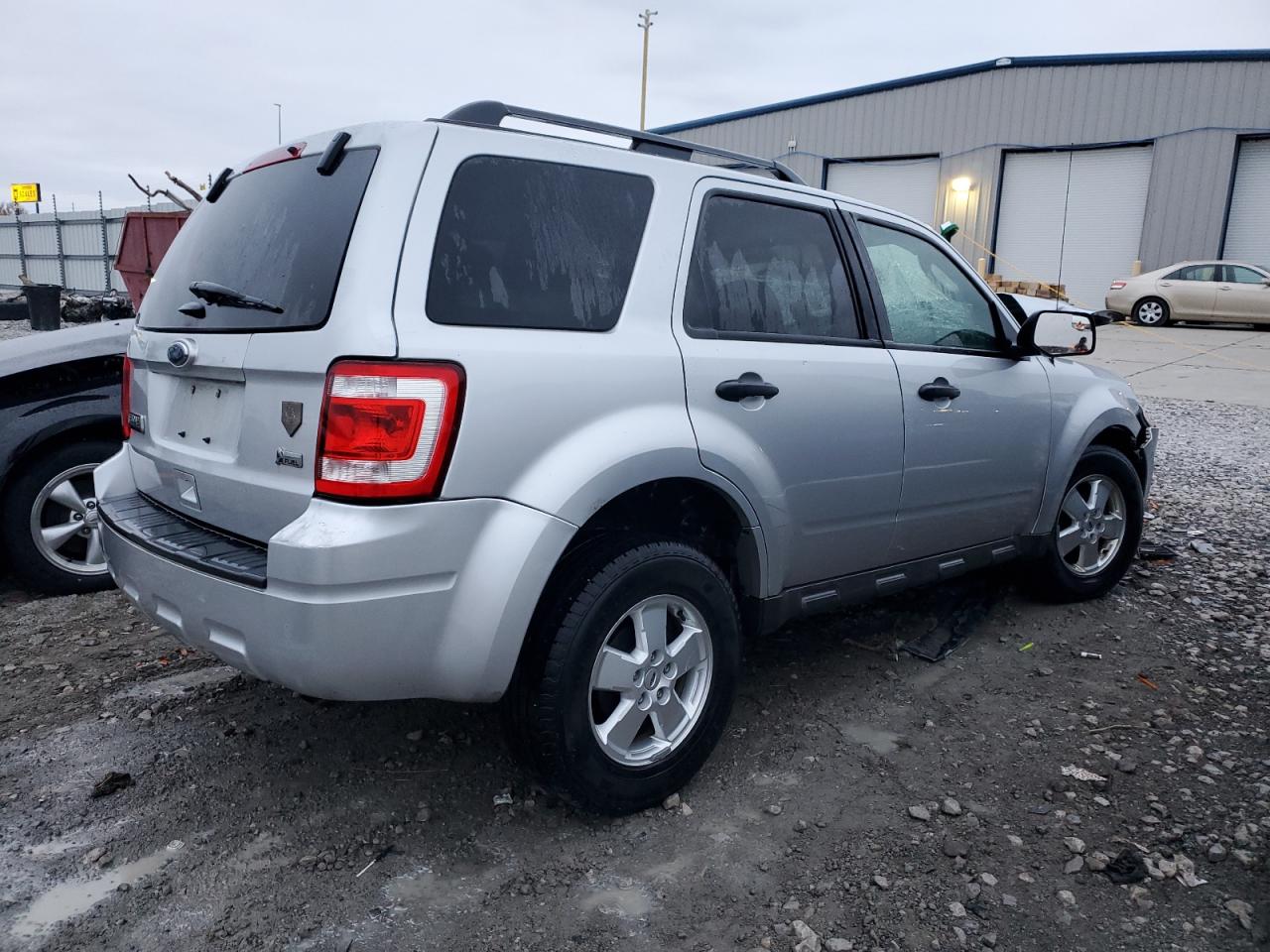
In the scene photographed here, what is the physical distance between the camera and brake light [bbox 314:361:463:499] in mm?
2174

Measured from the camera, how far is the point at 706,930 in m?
2.29

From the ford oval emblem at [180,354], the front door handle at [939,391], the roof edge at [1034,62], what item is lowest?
the front door handle at [939,391]

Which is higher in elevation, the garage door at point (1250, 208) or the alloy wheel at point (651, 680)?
the garage door at point (1250, 208)

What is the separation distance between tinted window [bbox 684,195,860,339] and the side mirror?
3.05 feet

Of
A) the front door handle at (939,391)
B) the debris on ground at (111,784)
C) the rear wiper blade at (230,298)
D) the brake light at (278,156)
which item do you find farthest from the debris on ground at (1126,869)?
the brake light at (278,156)

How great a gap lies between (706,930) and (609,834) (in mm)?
471

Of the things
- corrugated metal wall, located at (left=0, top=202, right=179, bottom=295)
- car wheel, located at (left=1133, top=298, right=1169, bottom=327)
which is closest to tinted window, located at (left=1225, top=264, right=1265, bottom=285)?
car wheel, located at (left=1133, top=298, right=1169, bottom=327)

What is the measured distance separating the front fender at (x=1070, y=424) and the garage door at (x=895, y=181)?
2414 cm

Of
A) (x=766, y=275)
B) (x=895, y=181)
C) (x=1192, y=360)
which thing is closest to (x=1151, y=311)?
(x=1192, y=360)

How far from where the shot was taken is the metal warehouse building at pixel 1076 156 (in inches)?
888

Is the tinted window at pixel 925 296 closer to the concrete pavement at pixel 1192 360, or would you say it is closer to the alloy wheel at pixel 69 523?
the alloy wheel at pixel 69 523

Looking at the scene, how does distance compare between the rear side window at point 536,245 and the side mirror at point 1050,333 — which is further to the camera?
the side mirror at point 1050,333

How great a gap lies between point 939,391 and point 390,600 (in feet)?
7.18

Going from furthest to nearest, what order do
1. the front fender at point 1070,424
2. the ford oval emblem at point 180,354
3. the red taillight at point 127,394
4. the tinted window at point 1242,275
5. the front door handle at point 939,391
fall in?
the tinted window at point 1242,275, the front fender at point 1070,424, the front door handle at point 939,391, the red taillight at point 127,394, the ford oval emblem at point 180,354
